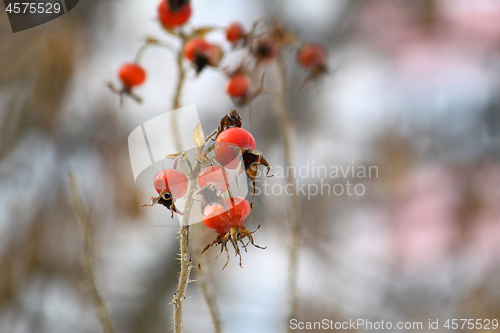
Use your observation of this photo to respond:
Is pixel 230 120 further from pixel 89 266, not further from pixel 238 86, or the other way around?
pixel 238 86

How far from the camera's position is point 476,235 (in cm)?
145

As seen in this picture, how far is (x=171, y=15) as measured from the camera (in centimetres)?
Result: 67

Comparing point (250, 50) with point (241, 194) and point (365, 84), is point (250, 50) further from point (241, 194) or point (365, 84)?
point (365, 84)

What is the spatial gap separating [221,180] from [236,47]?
58 cm

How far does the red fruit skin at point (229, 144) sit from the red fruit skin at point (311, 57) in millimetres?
699

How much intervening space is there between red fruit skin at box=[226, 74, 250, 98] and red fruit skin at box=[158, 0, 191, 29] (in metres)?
0.19

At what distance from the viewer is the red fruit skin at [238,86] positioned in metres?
0.80

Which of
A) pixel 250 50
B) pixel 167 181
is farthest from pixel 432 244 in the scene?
pixel 167 181

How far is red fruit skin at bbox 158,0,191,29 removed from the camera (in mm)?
655

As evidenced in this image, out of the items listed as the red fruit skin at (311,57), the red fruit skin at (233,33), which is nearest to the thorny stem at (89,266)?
the red fruit skin at (233,33)

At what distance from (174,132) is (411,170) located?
1425 millimetres

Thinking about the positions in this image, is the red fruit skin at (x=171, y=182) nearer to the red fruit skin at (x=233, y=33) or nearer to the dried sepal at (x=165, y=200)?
the dried sepal at (x=165, y=200)

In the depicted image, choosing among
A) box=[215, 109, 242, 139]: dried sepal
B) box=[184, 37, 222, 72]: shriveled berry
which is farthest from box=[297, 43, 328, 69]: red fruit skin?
box=[215, 109, 242, 139]: dried sepal

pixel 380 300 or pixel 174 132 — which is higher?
pixel 174 132
